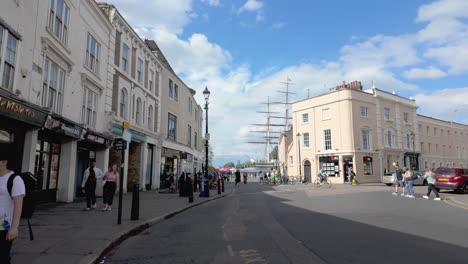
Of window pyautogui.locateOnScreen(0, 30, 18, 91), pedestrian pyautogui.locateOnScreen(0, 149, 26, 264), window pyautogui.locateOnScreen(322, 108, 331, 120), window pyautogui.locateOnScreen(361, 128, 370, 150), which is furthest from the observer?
window pyautogui.locateOnScreen(322, 108, 331, 120)

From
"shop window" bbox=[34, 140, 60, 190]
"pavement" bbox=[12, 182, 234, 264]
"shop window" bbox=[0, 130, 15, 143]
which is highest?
"shop window" bbox=[0, 130, 15, 143]

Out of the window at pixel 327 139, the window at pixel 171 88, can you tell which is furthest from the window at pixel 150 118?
the window at pixel 327 139

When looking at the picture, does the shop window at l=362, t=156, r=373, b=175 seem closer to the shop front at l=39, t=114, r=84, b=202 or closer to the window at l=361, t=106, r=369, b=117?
the window at l=361, t=106, r=369, b=117

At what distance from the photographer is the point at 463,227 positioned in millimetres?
9227

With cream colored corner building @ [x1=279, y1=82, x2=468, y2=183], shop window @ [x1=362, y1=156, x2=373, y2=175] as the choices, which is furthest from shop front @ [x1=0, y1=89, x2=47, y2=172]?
shop window @ [x1=362, y1=156, x2=373, y2=175]

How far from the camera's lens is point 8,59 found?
10.4 meters

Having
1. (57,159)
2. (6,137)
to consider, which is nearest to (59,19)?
(6,137)

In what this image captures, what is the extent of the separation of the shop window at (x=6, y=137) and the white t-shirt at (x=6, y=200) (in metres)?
7.59

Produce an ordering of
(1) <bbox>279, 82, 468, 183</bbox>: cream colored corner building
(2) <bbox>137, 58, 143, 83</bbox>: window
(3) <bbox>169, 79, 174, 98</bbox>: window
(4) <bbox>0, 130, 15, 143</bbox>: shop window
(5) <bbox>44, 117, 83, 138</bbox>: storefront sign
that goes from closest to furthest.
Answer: (4) <bbox>0, 130, 15, 143</bbox>: shop window, (5) <bbox>44, 117, 83, 138</bbox>: storefront sign, (2) <bbox>137, 58, 143, 83</bbox>: window, (3) <bbox>169, 79, 174, 98</bbox>: window, (1) <bbox>279, 82, 468, 183</bbox>: cream colored corner building

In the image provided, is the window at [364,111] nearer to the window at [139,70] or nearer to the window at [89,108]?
the window at [139,70]

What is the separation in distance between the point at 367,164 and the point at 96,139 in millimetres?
34446

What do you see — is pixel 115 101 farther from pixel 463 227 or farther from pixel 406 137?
pixel 406 137

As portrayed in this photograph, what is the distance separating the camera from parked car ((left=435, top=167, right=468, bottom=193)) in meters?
21.9

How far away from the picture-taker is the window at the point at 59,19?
13078 millimetres
